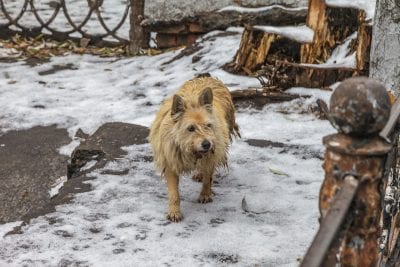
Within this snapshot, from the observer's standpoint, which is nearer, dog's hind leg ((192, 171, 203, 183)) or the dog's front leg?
the dog's front leg

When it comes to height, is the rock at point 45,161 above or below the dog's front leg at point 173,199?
below

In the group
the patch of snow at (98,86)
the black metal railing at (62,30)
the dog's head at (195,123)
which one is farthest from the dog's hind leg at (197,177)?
the black metal railing at (62,30)

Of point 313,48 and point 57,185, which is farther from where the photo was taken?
point 313,48

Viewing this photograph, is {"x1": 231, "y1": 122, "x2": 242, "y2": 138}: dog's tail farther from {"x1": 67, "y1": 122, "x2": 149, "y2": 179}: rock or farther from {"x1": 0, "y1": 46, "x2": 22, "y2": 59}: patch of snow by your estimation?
{"x1": 0, "y1": 46, "x2": 22, "y2": 59}: patch of snow

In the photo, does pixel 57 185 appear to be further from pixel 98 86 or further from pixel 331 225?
pixel 331 225

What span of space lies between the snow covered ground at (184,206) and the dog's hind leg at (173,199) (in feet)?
0.24

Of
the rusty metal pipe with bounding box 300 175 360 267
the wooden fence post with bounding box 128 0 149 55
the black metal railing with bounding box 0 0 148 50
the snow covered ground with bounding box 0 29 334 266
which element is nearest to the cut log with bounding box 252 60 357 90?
the snow covered ground with bounding box 0 29 334 266

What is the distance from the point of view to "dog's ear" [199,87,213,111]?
497cm

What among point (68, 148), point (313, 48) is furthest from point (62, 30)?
point (313, 48)

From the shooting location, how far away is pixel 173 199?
16.4 feet

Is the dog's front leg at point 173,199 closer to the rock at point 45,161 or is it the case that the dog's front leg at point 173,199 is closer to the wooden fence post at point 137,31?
the rock at point 45,161

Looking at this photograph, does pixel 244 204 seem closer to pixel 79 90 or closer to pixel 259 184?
pixel 259 184

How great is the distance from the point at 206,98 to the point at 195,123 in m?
0.27

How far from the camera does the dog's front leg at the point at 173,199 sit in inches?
196
